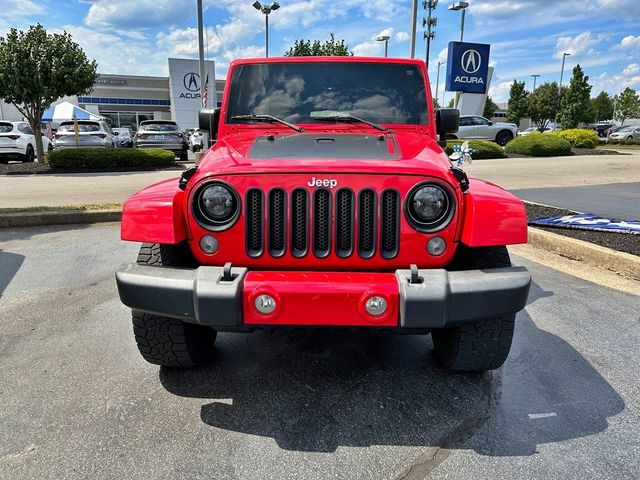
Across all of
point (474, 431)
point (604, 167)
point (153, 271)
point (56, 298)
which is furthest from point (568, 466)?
point (604, 167)

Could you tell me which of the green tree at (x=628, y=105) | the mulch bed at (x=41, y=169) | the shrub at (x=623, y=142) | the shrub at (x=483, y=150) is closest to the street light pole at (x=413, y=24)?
the shrub at (x=483, y=150)

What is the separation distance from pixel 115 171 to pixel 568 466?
14373 millimetres

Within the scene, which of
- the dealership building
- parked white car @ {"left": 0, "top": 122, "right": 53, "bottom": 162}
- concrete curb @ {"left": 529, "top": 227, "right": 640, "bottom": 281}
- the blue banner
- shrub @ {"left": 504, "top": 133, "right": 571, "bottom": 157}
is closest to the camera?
concrete curb @ {"left": 529, "top": 227, "right": 640, "bottom": 281}

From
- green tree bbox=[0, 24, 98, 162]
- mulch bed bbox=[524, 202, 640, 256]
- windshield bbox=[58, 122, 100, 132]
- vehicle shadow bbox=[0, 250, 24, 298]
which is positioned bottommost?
vehicle shadow bbox=[0, 250, 24, 298]

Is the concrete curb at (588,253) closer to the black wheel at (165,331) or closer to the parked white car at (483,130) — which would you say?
the black wheel at (165,331)

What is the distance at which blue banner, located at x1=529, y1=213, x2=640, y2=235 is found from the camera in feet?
21.0

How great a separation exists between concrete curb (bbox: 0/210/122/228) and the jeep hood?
5.01 metres

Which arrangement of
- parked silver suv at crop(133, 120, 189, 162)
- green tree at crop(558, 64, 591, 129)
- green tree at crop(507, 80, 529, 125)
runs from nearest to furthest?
parked silver suv at crop(133, 120, 189, 162)
green tree at crop(558, 64, 591, 129)
green tree at crop(507, 80, 529, 125)

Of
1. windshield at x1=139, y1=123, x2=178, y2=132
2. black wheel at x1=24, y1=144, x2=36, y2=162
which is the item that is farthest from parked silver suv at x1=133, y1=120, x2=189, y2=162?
black wheel at x1=24, y1=144, x2=36, y2=162

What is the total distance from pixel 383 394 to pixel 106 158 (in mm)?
13595

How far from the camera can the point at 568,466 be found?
227 cm

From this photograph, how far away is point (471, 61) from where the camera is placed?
20016 mm

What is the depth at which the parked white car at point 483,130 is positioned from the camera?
22.7 metres

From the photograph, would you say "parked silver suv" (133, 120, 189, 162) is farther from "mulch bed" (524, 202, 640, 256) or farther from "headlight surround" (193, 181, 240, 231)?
"headlight surround" (193, 181, 240, 231)
